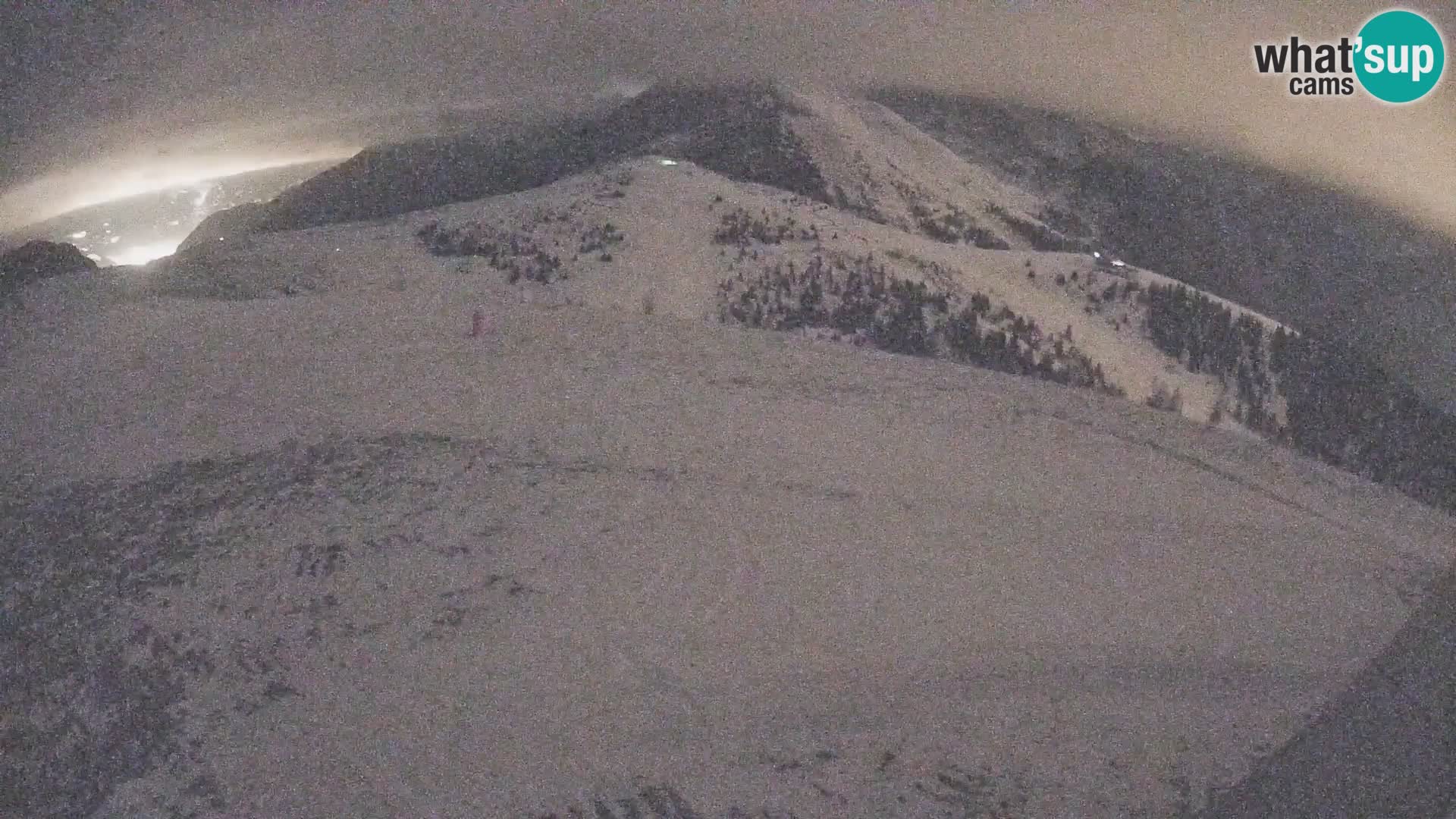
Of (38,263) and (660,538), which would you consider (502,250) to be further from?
(660,538)

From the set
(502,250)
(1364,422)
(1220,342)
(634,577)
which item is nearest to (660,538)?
(634,577)

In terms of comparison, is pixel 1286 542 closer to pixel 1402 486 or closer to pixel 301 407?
pixel 1402 486

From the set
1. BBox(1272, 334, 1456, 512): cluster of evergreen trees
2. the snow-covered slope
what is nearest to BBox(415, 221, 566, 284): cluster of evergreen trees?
the snow-covered slope

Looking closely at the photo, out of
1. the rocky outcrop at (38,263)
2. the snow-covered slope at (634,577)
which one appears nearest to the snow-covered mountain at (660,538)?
the snow-covered slope at (634,577)

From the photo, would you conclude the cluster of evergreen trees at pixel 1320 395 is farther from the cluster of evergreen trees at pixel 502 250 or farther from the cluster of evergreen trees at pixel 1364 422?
the cluster of evergreen trees at pixel 502 250

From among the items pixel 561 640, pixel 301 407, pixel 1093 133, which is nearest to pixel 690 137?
pixel 1093 133

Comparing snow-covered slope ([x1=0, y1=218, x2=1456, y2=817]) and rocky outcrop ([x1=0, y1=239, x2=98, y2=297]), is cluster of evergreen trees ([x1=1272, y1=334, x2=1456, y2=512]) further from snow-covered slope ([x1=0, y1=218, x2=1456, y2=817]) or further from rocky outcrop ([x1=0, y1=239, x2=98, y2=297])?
rocky outcrop ([x1=0, y1=239, x2=98, y2=297])
